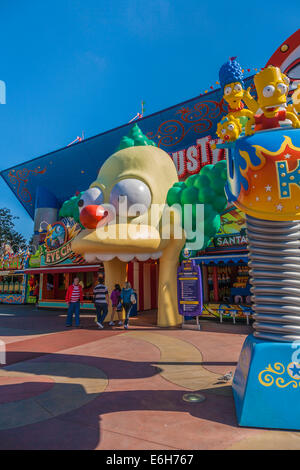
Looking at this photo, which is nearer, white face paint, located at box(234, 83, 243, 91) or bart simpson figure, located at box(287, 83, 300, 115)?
bart simpson figure, located at box(287, 83, 300, 115)

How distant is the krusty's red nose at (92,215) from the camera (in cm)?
723

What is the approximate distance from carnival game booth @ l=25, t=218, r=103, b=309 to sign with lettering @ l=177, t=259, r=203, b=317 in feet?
18.0

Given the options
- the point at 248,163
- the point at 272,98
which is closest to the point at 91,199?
the point at 248,163

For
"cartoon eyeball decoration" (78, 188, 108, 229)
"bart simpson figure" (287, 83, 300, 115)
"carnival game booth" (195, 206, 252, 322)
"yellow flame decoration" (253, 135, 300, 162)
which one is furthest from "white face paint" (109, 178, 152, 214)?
"yellow flame decoration" (253, 135, 300, 162)

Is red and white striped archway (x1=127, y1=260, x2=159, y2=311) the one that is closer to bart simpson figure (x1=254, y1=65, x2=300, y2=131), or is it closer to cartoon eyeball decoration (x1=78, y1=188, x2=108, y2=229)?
cartoon eyeball decoration (x1=78, y1=188, x2=108, y2=229)

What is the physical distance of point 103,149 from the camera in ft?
53.2

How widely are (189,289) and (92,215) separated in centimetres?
341

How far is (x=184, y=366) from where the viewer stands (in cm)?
483

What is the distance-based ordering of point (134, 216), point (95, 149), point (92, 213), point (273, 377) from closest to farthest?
point (273, 377)
point (92, 213)
point (134, 216)
point (95, 149)

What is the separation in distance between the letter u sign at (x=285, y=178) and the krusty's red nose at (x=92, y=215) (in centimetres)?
493

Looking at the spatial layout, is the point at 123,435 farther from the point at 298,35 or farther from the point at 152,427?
the point at 298,35

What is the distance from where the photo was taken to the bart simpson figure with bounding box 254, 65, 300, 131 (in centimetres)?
329

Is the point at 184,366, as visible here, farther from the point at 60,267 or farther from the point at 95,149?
the point at 95,149

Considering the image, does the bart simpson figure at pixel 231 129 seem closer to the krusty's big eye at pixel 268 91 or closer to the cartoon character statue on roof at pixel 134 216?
the krusty's big eye at pixel 268 91
